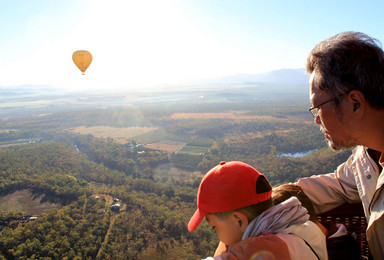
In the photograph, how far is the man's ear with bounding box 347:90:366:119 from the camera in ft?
2.91

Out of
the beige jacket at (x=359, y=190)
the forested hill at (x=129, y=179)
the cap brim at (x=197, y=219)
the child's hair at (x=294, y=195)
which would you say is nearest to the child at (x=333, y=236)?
the child's hair at (x=294, y=195)

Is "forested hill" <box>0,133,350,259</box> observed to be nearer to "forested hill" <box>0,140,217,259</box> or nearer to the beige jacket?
"forested hill" <box>0,140,217,259</box>

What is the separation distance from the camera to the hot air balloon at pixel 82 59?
52.3ft

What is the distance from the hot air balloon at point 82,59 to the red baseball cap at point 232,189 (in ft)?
56.7

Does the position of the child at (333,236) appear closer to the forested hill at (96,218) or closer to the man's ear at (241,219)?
the man's ear at (241,219)

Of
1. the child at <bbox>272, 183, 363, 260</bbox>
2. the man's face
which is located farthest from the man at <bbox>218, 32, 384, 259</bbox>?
the child at <bbox>272, 183, 363, 260</bbox>

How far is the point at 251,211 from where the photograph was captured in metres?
0.88

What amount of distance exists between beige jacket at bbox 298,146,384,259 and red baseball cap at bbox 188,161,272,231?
1.44ft

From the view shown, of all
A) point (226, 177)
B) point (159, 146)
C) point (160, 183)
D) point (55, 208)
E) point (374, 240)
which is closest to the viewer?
point (226, 177)

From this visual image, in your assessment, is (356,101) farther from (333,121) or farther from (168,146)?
(168,146)

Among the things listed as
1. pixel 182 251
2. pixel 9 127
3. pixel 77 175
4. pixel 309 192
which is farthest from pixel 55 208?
pixel 9 127

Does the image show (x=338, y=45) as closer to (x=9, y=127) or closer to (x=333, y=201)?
(x=333, y=201)

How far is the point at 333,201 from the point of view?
48.0 inches

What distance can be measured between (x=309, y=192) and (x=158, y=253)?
1083 cm
